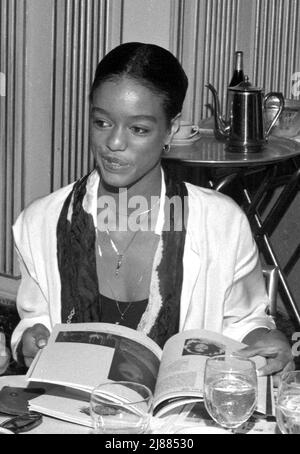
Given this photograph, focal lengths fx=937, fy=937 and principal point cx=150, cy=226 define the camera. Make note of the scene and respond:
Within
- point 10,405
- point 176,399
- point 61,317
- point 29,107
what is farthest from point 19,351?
point 29,107

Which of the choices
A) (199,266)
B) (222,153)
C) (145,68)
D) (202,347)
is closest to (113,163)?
(145,68)

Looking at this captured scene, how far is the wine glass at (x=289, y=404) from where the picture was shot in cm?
129

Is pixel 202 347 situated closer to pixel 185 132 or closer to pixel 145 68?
pixel 145 68

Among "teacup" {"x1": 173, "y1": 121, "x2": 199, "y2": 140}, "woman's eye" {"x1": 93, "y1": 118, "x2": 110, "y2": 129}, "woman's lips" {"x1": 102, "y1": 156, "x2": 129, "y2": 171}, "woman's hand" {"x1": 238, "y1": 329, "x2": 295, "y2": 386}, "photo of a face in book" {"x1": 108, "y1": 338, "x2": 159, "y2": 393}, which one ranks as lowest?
"woman's hand" {"x1": 238, "y1": 329, "x2": 295, "y2": 386}

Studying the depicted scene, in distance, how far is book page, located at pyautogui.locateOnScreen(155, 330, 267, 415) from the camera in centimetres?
141

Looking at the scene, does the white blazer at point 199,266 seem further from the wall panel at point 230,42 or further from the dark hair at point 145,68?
the wall panel at point 230,42

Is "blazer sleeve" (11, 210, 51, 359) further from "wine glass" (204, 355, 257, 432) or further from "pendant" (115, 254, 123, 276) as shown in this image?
"wine glass" (204, 355, 257, 432)

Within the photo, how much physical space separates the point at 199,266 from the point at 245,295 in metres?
0.12

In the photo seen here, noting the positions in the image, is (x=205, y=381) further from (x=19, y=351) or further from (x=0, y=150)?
(x=0, y=150)

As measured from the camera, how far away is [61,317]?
2.07 meters

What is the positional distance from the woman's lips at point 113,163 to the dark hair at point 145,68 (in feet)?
0.48

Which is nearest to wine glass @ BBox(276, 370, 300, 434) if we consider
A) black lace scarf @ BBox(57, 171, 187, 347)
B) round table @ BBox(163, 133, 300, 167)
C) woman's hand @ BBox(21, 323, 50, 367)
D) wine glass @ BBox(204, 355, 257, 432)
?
wine glass @ BBox(204, 355, 257, 432)

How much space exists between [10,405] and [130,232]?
748 millimetres

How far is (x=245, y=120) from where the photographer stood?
3.32m
